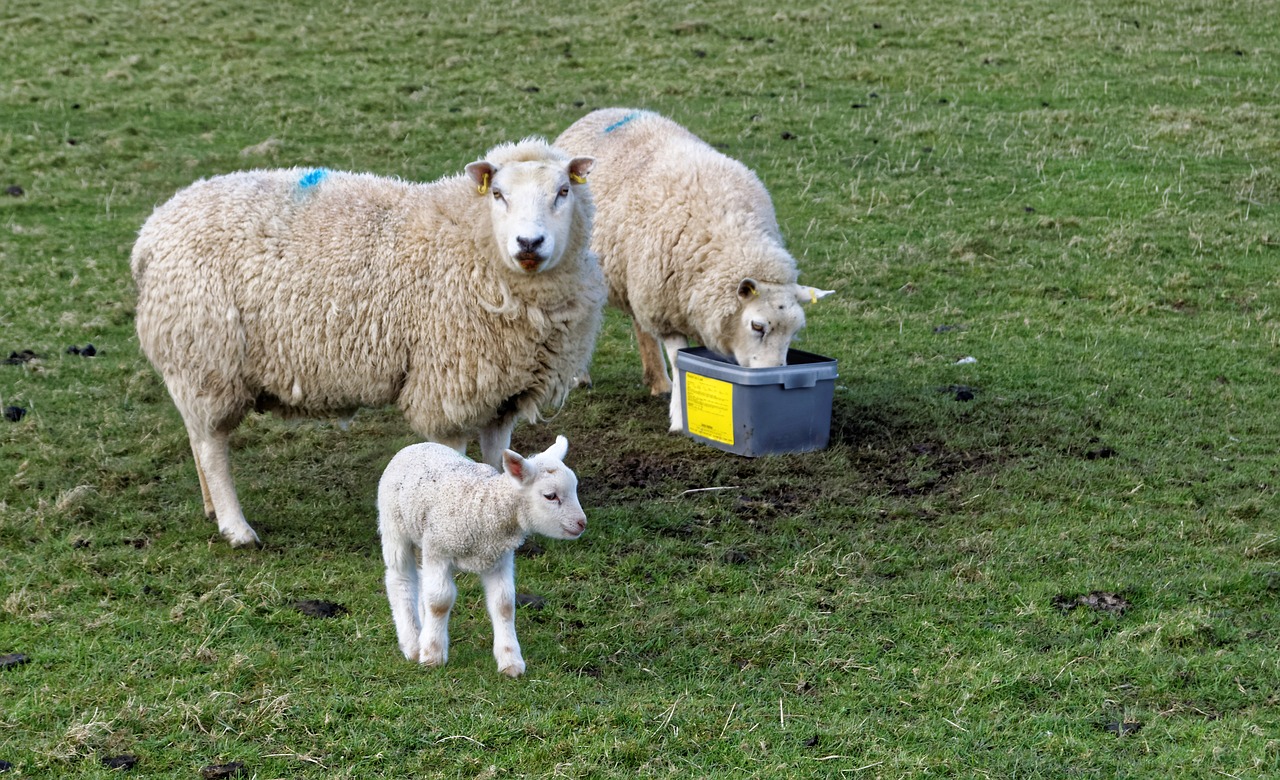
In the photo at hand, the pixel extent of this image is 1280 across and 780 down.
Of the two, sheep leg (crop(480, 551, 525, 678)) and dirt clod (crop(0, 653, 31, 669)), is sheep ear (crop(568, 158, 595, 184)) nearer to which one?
sheep leg (crop(480, 551, 525, 678))

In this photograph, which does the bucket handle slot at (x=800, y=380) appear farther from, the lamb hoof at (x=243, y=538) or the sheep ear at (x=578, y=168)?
the lamb hoof at (x=243, y=538)

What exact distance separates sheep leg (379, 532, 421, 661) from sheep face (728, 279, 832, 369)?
10.3 feet

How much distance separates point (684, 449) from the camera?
7.78 m

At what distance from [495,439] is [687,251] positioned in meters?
2.11

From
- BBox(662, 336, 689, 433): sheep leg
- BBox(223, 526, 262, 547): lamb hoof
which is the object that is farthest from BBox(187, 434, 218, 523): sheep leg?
BBox(662, 336, 689, 433): sheep leg

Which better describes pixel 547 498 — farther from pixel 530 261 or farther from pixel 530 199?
pixel 530 199

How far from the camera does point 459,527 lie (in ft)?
15.2

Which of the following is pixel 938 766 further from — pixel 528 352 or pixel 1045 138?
pixel 1045 138

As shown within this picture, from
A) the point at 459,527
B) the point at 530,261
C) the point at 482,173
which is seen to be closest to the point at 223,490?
the point at 530,261

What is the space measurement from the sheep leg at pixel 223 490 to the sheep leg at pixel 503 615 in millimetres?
2027

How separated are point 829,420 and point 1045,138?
7.69m

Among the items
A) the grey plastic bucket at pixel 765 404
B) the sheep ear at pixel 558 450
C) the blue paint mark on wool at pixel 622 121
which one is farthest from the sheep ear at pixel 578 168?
the blue paint mark on wool at pixel 622 121

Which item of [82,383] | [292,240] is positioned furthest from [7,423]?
[292,240]

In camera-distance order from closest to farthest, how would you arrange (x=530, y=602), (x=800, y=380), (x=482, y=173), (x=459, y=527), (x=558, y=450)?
(x=459, y=527) < (x=558, y=450) < (x=530, y=602) < (x=482, y=173) < (x=800, y=380)
